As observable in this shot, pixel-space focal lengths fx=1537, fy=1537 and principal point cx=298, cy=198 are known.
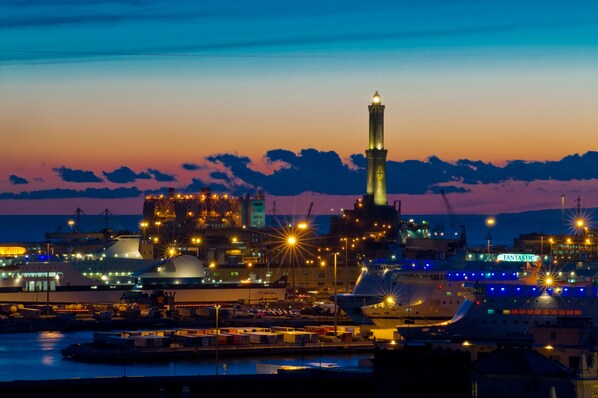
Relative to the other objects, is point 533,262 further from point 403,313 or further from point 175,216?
point 175,216

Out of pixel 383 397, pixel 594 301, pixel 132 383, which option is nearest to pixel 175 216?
pixel 594 301

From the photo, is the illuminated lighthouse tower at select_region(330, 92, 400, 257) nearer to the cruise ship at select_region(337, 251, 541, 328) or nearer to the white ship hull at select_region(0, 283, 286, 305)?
the white ship hull at select_region(0, 283, 286, 305)

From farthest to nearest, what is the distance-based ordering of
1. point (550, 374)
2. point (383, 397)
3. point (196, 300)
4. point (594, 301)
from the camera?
point (196, 300) < point (594, 301) < point (550, 374) < point (383, 397)

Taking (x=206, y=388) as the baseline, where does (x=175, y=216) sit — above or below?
above

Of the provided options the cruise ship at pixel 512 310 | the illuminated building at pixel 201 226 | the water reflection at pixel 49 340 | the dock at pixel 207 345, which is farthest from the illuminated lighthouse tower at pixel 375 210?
the cruise ship at pixel 512 310

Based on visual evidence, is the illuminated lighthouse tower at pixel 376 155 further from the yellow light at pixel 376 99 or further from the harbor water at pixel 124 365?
the harbor water at pixel 124 365

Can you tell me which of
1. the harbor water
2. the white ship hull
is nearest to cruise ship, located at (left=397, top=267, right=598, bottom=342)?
the harbor water
